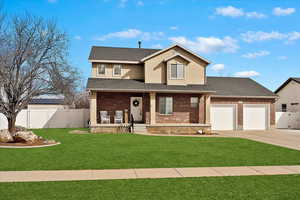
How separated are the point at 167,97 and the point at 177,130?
3.06 meters

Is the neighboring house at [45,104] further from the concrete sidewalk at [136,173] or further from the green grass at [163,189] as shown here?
the green grass at [163,189]

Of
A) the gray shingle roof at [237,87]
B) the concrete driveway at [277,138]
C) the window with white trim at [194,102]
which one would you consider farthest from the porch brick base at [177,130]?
the gray shingle roof at [237,87]

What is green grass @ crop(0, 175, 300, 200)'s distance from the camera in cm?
501

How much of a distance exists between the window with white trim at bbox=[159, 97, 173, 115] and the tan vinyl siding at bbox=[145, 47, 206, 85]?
57.4 inches

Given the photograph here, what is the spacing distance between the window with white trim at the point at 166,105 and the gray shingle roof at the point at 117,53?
Answer: 15.1ft

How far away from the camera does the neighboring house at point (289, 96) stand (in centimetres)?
2603

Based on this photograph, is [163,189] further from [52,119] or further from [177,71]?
[52,119]

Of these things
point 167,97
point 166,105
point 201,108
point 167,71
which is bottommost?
point 201,108

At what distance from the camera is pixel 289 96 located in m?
27.2

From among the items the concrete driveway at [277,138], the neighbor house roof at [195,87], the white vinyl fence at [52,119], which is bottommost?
the concrete driveway at [277,138]

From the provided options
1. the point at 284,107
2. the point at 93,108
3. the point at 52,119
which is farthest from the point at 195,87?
the point at 284,107

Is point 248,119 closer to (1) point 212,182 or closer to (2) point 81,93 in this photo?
(1) point 212,182

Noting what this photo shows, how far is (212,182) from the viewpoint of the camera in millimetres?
6090

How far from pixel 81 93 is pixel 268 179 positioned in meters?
41.1
